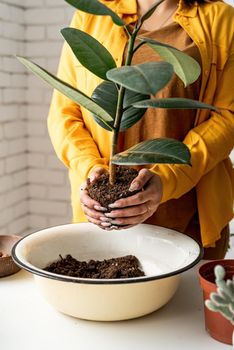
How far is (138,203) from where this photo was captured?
3.29 ft

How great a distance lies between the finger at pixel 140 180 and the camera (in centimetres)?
99

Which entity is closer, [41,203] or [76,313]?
[76,313]

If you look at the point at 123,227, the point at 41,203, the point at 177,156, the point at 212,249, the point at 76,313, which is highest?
the point at 177,156

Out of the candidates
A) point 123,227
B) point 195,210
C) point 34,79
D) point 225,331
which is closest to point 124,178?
point 123,227

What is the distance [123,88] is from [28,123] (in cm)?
176

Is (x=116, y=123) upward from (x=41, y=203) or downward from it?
upward

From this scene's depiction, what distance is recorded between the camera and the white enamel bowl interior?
90 centimetres

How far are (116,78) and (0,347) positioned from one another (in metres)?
0.48

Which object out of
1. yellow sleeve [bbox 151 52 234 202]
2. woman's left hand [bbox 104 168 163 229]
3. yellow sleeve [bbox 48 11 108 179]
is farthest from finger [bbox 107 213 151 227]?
yellow sleeve [bbox 48 11 108 179]

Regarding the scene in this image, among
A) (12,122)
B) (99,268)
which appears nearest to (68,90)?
(99,268)

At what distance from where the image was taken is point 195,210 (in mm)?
1404

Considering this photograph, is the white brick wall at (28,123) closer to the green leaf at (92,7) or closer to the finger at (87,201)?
the finger at (87,201)

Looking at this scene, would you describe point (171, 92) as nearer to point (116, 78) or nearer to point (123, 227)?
point (123, 227)

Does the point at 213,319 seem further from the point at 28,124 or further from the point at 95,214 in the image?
the point at 28,124
